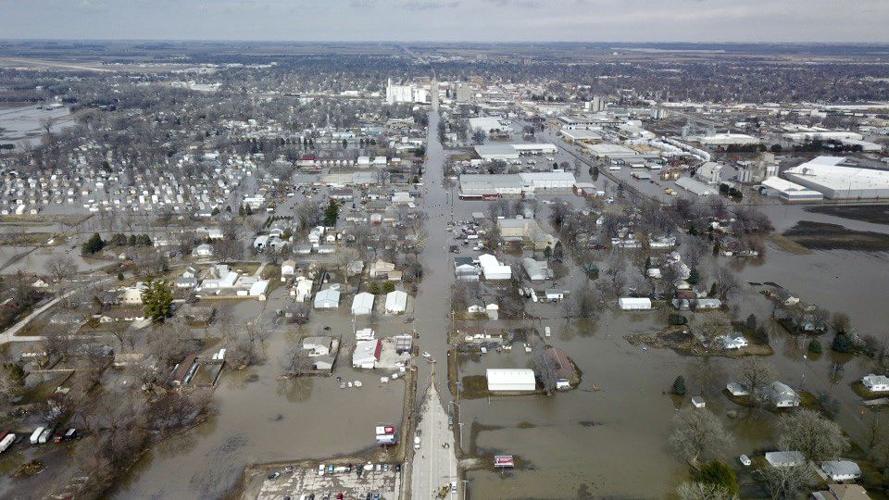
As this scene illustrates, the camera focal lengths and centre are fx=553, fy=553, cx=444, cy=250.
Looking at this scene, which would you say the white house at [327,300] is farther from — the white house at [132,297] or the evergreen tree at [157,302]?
the white house at [132,297]

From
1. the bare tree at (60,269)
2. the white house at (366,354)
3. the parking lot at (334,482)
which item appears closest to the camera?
the parking lot at (334,482)

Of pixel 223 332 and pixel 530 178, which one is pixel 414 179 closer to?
pixel 530 178

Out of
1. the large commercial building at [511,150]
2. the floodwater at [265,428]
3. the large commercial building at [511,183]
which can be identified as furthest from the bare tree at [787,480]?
the large commercial building at [511,150]

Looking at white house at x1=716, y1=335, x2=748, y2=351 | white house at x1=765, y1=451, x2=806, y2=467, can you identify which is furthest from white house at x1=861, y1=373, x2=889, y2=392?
white house at x1=765, y1=451, x2=806, y2=467

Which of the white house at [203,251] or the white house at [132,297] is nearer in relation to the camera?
the white house at [132,297]

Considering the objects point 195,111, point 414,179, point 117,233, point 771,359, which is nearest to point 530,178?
point 414,179

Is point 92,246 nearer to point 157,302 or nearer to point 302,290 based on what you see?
point 157,302

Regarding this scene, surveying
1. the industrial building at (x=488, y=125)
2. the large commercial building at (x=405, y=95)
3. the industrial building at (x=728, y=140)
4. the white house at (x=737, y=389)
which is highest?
the large commercial building at (x=405, y=95)

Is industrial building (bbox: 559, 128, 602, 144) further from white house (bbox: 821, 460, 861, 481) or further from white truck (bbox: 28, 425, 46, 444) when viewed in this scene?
white truck (bbox: 28, 425, 46, 444)
